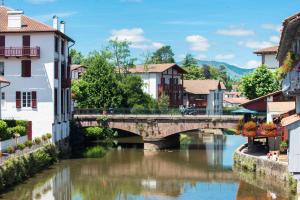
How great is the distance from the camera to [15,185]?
40.0 meters

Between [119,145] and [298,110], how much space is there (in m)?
33.4

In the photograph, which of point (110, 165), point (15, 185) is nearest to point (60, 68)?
point (110, 165)

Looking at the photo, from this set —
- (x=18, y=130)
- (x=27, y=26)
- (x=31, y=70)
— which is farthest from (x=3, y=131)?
(x=27, y=26)

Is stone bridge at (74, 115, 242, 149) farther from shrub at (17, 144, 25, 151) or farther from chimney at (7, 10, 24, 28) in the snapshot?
shrub at (17, 144, 25, 151)

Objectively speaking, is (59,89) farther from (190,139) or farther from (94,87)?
(190,139)

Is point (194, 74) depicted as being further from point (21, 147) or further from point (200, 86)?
point (21, 147)

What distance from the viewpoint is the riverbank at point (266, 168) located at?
3797 centimetres

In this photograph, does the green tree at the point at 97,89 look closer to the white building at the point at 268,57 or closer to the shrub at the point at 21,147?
the white building at the point at 268,57

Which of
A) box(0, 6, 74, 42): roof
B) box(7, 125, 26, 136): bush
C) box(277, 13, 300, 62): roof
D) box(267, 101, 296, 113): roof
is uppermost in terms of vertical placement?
box(0, 6, 74, 42): roof

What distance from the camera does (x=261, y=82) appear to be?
69.4 m

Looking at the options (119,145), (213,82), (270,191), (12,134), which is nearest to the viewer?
(270,191)

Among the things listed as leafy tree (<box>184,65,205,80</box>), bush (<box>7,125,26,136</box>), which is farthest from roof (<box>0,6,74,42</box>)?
leafy tree (<box>184,65,205,80</box>)

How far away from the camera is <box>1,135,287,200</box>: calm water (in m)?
39.7

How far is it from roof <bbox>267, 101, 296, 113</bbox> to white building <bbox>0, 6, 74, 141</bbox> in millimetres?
21340
